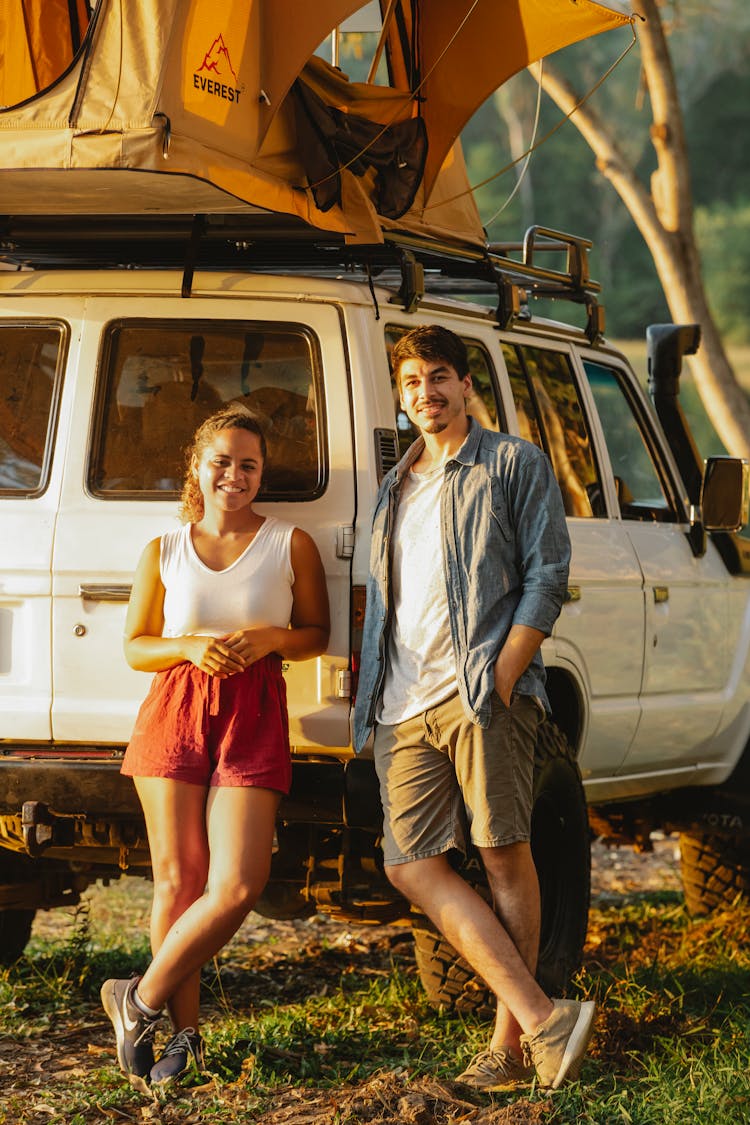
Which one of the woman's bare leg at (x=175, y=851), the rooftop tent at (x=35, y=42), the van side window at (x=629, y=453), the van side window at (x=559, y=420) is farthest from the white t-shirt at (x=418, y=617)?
the van side window at (x=629, y=453)

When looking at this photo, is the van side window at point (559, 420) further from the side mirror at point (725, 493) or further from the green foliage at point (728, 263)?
the green foliage at point (728, 263)

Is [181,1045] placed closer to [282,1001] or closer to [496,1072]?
[496,1072]

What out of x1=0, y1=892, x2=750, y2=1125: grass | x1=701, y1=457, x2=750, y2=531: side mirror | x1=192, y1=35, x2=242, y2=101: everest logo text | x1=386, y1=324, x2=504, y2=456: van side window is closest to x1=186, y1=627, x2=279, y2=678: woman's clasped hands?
x1=0, y1=892, x2=750, y2=1125: grass

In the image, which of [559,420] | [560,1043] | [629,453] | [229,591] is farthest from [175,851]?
[629,453]

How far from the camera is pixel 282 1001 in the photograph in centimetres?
586

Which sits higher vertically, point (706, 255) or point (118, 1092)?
point (706, 255)

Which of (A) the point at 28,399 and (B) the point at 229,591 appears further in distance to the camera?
(A) the point at 28,399

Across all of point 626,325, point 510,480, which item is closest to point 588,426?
point 510,480

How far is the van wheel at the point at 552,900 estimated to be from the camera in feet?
16.7

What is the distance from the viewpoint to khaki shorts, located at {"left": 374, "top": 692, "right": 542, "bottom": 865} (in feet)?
14.3

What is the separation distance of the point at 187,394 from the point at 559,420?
165 cm

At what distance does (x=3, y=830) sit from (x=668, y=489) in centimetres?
294

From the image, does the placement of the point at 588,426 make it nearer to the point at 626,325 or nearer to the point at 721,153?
the point at 626,325

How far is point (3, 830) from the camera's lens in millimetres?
4973
